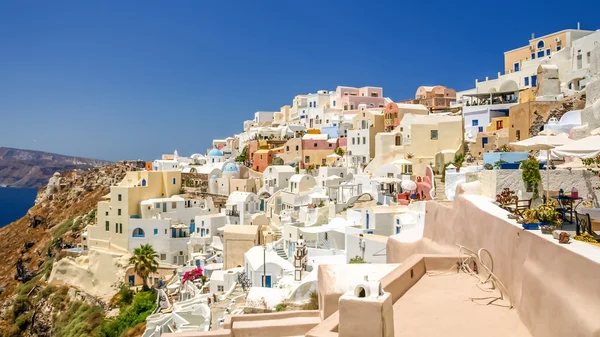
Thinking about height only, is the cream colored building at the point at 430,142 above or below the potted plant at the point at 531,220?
above

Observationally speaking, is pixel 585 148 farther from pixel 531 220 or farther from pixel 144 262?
pixel 144 262

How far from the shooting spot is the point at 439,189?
85.0ft

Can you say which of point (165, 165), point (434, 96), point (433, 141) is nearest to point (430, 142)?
point (433, 141)

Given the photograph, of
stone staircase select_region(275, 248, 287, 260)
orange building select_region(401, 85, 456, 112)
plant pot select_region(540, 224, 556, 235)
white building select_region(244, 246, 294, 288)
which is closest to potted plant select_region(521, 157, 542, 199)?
plant pot select_region(540, 224, 556, 235)

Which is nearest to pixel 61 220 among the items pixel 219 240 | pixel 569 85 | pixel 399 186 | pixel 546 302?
pixel 219 240

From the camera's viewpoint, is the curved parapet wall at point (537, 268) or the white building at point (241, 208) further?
the white building at point (241, 208)

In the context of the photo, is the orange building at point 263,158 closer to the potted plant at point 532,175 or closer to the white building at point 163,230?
the white building at point 163,230

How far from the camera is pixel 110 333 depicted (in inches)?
1091

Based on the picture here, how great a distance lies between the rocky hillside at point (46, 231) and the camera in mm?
41344

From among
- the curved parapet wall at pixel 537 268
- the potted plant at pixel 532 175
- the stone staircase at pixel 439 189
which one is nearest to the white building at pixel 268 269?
the stone staircase at pixel 439 189

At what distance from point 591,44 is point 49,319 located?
154ft

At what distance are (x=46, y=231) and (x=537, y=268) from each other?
187 feet

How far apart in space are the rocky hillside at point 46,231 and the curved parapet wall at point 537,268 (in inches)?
1526

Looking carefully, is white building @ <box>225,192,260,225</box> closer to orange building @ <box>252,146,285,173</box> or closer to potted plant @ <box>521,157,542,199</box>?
→ orange building @ <box>252,146,285,173</box>
